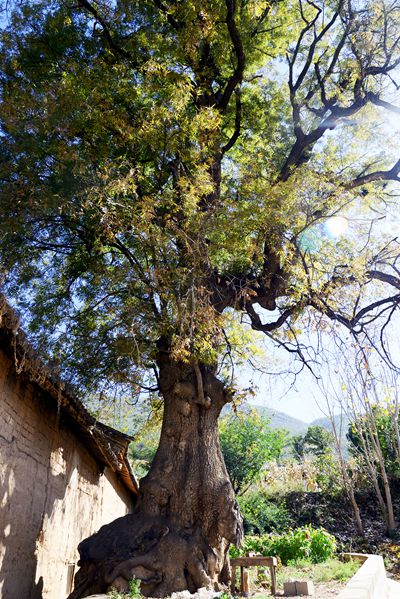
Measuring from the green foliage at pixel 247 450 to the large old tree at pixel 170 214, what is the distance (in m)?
10.7

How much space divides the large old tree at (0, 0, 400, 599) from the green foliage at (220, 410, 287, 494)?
35.0ft

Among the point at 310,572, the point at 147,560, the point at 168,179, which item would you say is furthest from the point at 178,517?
the point at 168,179

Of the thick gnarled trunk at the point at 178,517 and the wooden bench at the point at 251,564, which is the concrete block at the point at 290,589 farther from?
the thick gnarled trunk at the point at 178,517

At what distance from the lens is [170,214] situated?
7281 mm

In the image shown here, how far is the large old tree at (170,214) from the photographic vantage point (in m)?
6.85

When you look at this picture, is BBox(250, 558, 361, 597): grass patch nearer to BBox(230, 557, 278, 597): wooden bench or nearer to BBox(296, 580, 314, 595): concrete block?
BBox(230, 557, 278, 597): wooden bench

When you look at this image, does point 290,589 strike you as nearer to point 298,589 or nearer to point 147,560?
point 298,589

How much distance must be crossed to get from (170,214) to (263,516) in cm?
1270

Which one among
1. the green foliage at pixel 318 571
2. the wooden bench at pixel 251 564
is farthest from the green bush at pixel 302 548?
the wooden bench at pixel 251 564

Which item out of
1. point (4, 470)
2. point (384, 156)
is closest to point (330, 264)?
point (384, 156)

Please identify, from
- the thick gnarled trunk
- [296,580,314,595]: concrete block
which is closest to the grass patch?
[296,580,314,595]: concrete block

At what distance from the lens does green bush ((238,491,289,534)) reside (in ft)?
52.8

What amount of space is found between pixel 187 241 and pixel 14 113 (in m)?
2.98

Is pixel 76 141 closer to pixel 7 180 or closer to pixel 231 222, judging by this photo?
pixel 7 180
